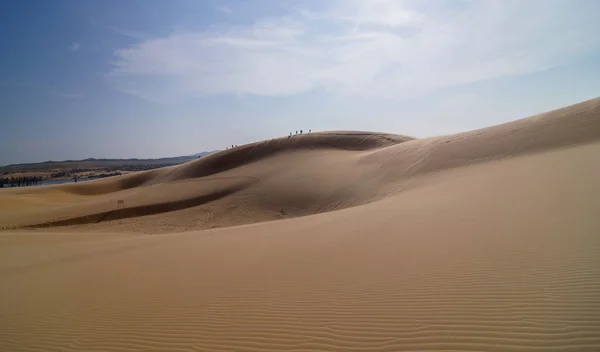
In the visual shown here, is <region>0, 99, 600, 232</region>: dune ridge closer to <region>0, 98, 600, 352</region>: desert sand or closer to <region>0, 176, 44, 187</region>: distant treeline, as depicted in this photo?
<region>0, 98, 600, 352</region>: desert sand

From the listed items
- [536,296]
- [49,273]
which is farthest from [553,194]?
[49,273]

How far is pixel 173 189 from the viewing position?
31.0m

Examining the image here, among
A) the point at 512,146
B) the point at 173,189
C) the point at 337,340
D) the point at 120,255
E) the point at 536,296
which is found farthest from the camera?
the point at 173,189

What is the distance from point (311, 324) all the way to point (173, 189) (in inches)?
1148

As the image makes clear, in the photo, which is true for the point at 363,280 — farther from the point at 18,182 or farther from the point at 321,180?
the point at 18,182

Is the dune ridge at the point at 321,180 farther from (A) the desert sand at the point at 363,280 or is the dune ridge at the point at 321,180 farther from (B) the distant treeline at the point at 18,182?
(B) the distant treeline at the point at 18,182

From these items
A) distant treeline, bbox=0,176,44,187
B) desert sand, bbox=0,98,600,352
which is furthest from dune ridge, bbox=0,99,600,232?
distant treeline, bbox=0,176,44,187

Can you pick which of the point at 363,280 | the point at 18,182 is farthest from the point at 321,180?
the point at 18,182

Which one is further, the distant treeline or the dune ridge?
the distant treeline

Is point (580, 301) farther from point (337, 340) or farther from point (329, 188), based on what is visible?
point (329, 188)

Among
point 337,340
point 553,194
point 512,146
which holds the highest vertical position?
point 512,146

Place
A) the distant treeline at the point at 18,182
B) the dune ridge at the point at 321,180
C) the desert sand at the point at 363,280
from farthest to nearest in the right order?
the distant treeline at the point at 18,182 < the dune ridge at the point at 321,180 < the desert sand at the point at 363,280

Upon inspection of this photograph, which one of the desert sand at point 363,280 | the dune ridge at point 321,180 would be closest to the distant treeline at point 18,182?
the dune ridge at point 321,180

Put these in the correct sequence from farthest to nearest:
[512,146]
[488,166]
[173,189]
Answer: [173,189]
[512,146]
[488,166]
